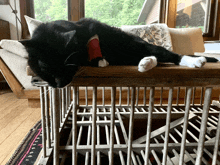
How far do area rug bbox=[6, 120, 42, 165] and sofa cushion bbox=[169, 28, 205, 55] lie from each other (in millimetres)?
2000

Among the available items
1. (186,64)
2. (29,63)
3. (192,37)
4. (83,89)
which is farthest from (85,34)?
(192,37)

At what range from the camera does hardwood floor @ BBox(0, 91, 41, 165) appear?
3.44 ft

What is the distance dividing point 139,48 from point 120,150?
0.56 metres

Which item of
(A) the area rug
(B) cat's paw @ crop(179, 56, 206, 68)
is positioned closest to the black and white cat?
(B) cat's paw @ crop(179, 56, 206, 68)

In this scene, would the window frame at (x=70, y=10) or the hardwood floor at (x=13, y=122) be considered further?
the window frame at (x=70, y=10)

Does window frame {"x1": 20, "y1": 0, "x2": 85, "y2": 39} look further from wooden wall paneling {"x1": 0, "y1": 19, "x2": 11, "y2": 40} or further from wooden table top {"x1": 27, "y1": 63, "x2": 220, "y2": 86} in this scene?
wooden table top {"x1": 27, "y1": 63, "x2": 220, "y2": 86}

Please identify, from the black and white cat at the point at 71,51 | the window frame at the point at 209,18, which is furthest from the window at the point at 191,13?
the black and white cat at the point at 71,51

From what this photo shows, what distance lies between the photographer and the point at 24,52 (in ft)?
3.22

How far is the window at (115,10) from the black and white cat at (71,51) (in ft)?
7.46

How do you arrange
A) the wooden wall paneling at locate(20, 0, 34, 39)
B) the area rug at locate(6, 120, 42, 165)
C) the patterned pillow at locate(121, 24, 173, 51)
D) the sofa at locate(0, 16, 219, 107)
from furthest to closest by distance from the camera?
the wooden wall paneling at locate(20, 0, 34, 39) → the patterned pillow at locate(121, 24, 173, 51) → the sofa at locate(0, 16, 219, 107) → the area rug at locate(6, 120, 42, 165)

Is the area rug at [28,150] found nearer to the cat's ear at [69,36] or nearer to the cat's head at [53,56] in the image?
the cat's head at [53,56]

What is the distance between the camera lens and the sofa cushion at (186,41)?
2.14 m

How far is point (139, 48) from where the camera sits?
2.31ft

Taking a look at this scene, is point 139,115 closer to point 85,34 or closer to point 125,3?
point 85,34
